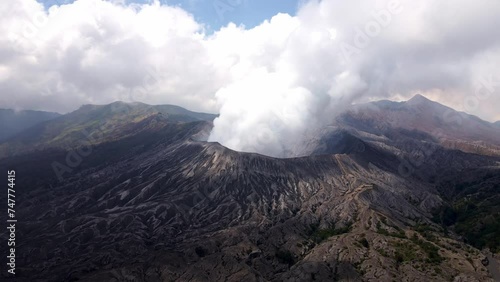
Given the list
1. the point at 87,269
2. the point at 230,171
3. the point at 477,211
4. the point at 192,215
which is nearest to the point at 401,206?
the point at 477,211

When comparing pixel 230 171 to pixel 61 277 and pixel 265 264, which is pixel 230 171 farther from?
pixel 61 277

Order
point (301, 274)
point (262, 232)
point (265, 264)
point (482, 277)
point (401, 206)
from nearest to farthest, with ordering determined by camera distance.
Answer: point (482, 277) < point (301, 274) < point (265, 264) < point (262, 232) < point (401, 206)

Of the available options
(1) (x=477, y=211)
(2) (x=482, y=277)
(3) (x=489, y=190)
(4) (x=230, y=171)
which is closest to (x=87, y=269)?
(4) (x=230, y=171)

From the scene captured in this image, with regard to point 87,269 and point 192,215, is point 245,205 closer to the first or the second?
point 192,215

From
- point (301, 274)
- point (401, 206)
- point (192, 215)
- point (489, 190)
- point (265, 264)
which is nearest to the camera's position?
point (301, 274)

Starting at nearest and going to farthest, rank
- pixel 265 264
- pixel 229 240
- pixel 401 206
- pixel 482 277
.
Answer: pixel 482 277, pixel 265 264, pixel 229 240, pixel 401 206

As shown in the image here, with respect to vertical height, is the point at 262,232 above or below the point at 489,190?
below

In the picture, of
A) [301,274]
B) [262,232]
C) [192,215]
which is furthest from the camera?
[192,215]

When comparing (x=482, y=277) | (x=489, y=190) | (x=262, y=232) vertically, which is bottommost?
(x=482, y=277)

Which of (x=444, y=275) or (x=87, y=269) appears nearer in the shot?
(x=444, y=275)

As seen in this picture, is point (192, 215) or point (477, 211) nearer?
point (192, 215)
